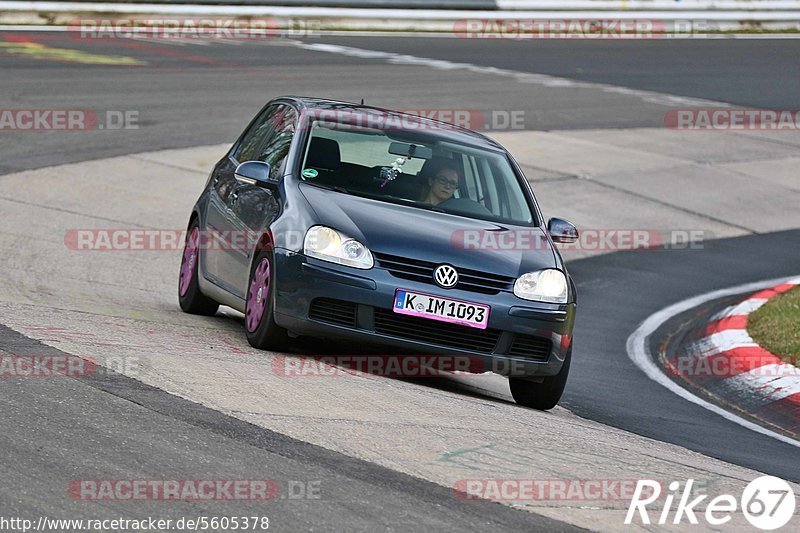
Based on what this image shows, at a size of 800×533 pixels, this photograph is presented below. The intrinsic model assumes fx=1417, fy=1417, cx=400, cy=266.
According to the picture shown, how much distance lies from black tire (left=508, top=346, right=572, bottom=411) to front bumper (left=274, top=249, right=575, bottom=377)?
0.27 meters

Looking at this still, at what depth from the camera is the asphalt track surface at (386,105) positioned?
536cm

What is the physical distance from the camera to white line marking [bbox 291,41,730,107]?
2491 centimetres

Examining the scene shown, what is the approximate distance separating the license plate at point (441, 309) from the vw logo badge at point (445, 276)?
8 cm

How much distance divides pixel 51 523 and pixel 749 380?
6259mm

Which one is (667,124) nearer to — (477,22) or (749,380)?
(477,22)

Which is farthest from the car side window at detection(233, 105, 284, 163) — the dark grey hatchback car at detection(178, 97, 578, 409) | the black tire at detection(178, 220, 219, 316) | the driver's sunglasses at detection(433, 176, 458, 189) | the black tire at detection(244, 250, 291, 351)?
the black tire at detection(244, 250, 291, 351)

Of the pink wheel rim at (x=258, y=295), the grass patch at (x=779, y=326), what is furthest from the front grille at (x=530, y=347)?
the grass patch at (x=779, y=326)

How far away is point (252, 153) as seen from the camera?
9.58 meters

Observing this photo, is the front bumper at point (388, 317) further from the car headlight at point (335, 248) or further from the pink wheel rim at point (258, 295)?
the pink wheel rim at point (258, 295)

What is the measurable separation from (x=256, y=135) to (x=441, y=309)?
→ 8.79 ft

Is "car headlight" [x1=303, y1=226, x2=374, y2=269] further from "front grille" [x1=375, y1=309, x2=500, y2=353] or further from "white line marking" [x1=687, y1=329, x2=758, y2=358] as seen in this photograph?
"white line marking" [x1=687, y1=329, x2=758, y2=358]

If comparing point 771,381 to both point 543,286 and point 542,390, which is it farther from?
point 543,286

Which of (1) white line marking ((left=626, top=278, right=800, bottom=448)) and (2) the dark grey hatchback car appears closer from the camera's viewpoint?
(2) the dark grey hatchback car

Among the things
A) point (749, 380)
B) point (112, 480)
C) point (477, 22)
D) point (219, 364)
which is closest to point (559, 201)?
point (749, 380)
